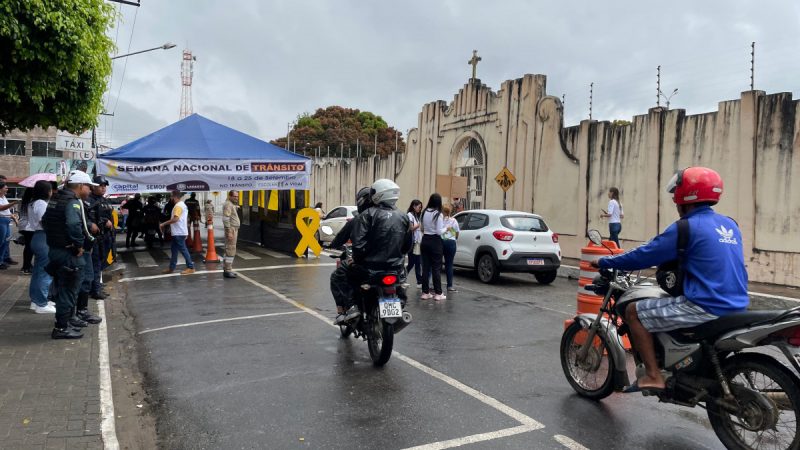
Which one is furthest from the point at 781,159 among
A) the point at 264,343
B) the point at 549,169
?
the point at 264,343

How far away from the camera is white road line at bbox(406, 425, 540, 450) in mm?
3768

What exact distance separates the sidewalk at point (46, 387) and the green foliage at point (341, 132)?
153ft

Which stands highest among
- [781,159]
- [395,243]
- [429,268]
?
[781,159]

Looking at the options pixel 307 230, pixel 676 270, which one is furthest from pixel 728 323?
pixel 307 230

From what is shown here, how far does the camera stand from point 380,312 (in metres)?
5.41

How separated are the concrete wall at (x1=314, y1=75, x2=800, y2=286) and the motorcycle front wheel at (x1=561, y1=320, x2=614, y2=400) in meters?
8.95

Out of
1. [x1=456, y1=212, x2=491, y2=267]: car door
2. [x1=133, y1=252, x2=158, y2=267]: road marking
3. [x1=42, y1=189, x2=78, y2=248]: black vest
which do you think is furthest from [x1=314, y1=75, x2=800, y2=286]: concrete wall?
[x1=42, y1=189, x2=78, y2=248]: black vest

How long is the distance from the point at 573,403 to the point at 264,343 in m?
3.46

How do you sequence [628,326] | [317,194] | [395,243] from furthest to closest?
[317,194], [395,243], [628,326]

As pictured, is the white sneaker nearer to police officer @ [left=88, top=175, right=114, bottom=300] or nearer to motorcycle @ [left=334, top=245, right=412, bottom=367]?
police officer @ [left=88, top=175, right=114, bottom=300]

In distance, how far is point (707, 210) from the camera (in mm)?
3861

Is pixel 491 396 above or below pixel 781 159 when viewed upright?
below

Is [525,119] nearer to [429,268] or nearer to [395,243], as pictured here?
[429,268]

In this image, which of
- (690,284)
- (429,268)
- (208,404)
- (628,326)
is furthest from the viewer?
(429,268)
